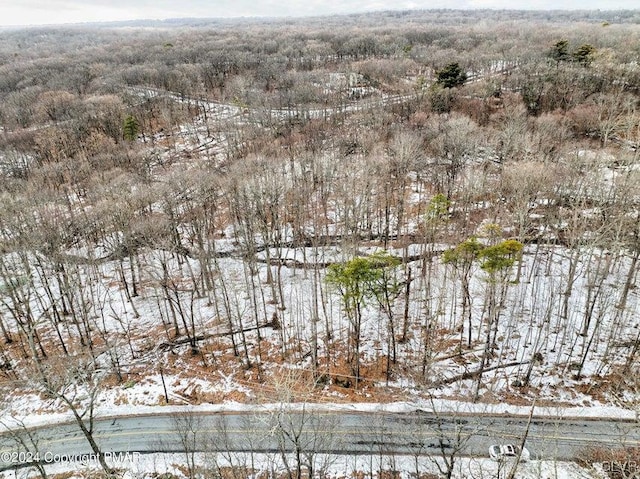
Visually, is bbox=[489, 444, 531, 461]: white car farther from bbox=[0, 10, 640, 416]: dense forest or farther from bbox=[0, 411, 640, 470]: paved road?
bbox=[0, 10, 640, 416]: dense forest

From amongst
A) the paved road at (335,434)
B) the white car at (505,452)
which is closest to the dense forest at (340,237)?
the paved road at (335,434)

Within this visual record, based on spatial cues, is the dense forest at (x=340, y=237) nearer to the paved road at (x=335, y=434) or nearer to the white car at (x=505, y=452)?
the paved road at (x=335, y=434)

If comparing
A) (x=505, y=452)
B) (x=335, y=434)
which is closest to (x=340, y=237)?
(x=335, y=434)

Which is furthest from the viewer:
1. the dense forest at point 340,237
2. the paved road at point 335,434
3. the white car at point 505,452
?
the dense forest at point 340,237

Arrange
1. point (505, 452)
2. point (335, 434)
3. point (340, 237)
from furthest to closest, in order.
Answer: point (340, 237) → point (335, 434) → point (505, 452)

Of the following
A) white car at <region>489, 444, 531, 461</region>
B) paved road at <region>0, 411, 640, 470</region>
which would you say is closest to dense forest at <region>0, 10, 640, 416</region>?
paved road at <region>0, 411, 640, 470</region>

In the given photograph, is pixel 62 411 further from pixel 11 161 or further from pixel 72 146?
pixel 72 146

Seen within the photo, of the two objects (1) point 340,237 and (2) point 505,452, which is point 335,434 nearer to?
(2) point 505,452
